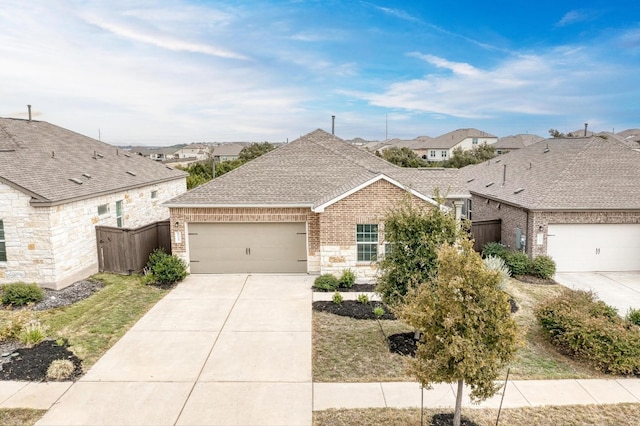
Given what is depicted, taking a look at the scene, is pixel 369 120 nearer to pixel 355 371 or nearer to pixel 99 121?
pixel 99 121

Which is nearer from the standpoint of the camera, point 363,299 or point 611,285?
point 363,299

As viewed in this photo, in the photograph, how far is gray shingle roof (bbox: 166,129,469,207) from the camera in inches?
588

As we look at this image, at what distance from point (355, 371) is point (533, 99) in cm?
2809

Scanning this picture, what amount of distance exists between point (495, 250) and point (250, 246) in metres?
9.84

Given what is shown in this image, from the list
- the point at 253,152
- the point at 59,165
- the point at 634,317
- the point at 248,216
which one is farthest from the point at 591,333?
the point at 253,152

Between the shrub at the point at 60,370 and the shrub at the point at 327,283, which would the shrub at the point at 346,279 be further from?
the shrub at the point at 60,370

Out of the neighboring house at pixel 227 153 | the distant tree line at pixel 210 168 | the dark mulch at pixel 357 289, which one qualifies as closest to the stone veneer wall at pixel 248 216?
the dark mulch at pixel 357 289

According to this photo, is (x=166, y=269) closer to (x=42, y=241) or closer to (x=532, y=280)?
(x=42, y=241)

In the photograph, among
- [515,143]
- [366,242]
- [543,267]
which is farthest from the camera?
[515,143]

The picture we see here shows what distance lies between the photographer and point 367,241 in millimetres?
14203

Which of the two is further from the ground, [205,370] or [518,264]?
[518,264]

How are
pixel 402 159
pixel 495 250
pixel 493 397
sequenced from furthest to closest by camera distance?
pixel 402 159, pixel 495 250, pixel 493 397

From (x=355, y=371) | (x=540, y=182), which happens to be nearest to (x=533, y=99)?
(x=540, y=182)

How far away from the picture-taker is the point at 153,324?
1052cm
